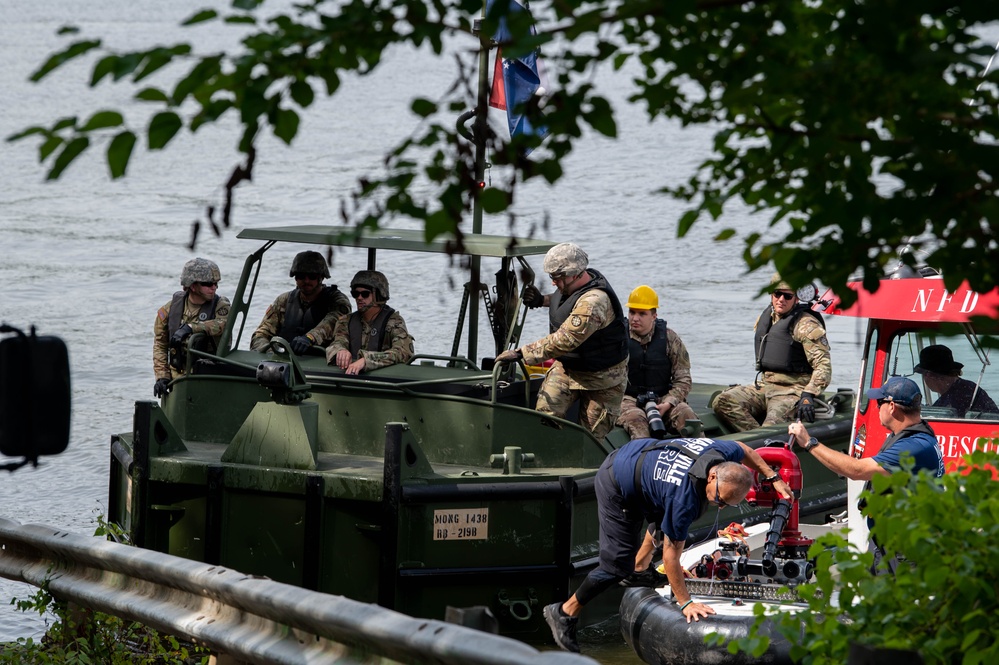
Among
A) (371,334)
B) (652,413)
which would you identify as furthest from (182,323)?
(652,413)

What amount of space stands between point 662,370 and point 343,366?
99.4 inches

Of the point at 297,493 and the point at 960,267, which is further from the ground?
the point at 960,267

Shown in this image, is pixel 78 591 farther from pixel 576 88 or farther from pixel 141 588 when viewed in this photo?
pixel 576 88

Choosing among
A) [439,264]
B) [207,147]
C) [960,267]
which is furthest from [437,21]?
[207,147]

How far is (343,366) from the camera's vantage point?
32.1 feet

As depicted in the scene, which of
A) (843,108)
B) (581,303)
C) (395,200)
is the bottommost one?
(581,303)

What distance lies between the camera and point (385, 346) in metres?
9.95

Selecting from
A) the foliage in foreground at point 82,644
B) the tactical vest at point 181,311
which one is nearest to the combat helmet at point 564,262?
the tactical vest at point 181,311

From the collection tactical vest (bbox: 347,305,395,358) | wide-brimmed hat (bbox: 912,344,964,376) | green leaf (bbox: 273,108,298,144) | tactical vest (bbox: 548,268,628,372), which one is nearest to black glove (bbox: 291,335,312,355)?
tactical vest (bbox: 347,305,395,358)

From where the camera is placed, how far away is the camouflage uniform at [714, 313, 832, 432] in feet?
37.3

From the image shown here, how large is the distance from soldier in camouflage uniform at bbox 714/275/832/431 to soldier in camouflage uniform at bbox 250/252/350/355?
3.13 metres

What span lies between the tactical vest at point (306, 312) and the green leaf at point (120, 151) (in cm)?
660

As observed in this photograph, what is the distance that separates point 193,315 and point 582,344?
9.64 feet

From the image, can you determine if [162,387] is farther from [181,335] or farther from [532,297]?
[532,297]
